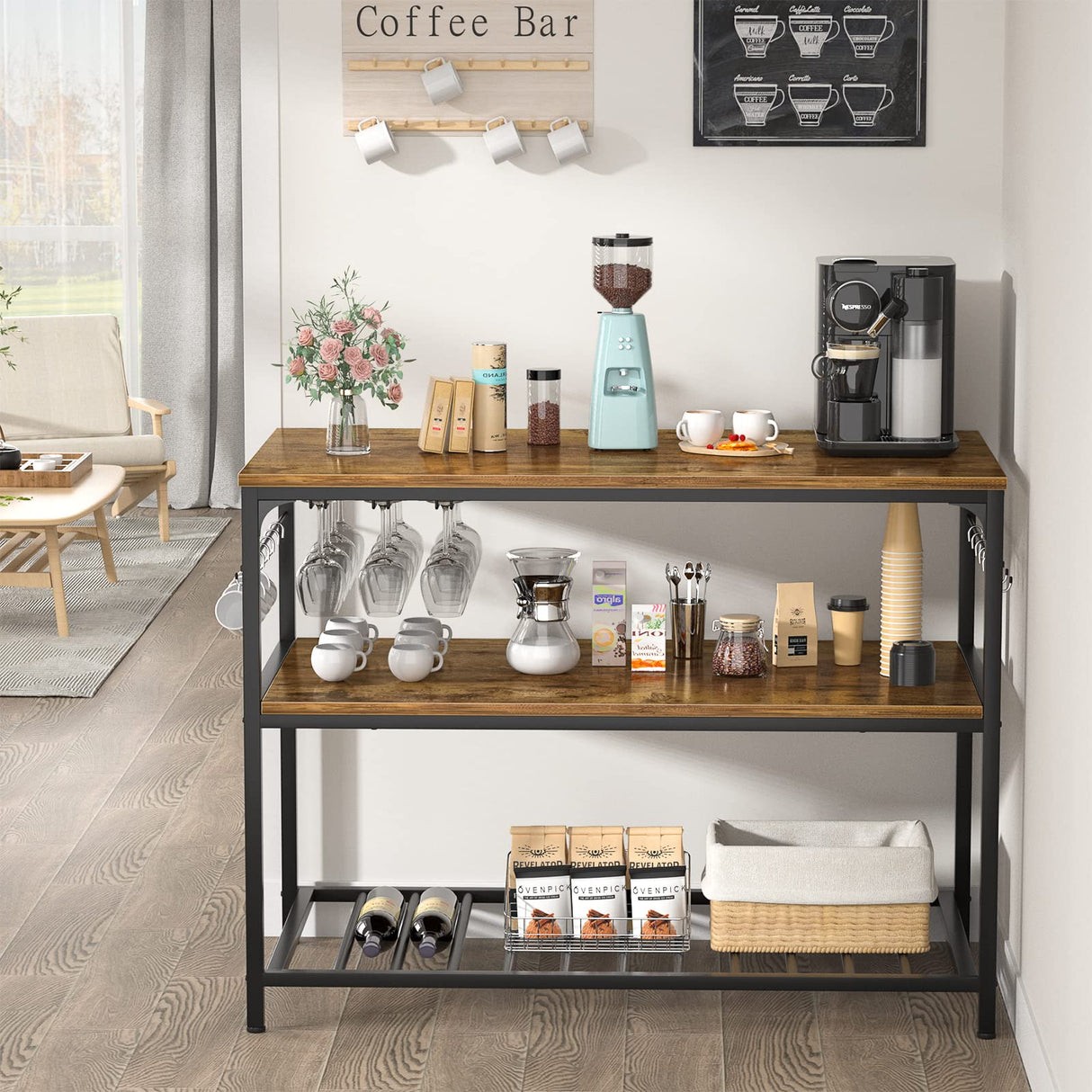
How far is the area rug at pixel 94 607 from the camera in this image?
498 centimetres

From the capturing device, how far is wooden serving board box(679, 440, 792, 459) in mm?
2592

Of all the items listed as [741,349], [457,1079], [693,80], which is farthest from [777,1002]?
[693,80]

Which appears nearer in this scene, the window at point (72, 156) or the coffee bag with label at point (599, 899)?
the coffee bag with label at point (599, 899)

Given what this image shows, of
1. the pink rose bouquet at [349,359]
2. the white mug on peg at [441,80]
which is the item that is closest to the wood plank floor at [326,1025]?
the pink rose bouquet at [349,359]

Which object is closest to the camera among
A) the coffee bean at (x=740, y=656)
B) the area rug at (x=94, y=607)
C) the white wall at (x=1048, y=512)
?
the white wall at (x=1048, y=512)

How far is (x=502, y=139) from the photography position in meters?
2.79

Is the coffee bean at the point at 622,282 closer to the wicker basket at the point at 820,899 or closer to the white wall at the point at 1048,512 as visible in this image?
the white wall at the point at 1048,512

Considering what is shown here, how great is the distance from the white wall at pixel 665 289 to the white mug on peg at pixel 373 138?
45mm

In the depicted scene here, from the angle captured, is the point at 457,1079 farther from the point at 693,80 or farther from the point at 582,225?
the point at 693,80

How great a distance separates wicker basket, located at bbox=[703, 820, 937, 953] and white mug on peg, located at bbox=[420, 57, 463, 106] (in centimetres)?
147

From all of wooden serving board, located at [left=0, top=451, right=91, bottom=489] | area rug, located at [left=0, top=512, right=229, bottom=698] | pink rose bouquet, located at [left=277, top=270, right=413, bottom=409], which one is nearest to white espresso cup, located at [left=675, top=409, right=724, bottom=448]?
pink rose bouquet, located at [left=277, top=270, right=413, bottom=409]

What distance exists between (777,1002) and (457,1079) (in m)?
0.65

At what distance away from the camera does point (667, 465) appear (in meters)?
2.53

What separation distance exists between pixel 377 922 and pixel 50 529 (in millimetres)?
2960
